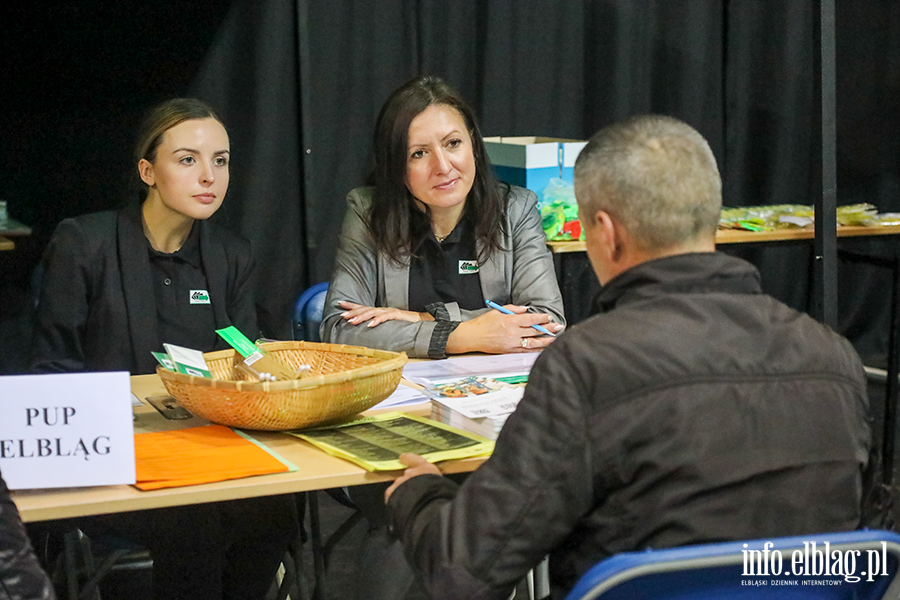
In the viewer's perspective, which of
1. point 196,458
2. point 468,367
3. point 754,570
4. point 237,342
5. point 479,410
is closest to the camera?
point 754,570

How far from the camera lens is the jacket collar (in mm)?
1113

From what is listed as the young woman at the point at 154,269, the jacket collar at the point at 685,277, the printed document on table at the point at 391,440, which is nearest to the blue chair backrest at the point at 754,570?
the jacket collar at the point at 685,277

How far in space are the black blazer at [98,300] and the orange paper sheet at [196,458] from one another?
74cm

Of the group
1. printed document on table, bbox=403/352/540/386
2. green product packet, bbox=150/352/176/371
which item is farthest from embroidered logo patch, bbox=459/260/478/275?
green product packet, bbox=150/352/176/371

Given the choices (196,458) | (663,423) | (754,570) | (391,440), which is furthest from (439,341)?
(754,570)

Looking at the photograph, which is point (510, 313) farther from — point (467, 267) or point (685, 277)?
point (685, 277)

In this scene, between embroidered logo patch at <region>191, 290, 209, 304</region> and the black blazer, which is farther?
embroidered logo patch at <region>191, 290, 209, 304</region>

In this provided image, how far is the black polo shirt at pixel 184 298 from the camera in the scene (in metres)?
2.32

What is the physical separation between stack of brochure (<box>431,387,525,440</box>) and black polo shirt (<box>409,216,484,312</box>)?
776mm

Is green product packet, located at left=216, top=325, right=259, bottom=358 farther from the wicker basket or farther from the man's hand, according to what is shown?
the man's hand

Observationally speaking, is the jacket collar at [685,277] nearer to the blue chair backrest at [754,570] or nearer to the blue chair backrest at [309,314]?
the blue chair backrest at [754,570]

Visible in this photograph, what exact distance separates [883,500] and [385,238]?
1464 millimetres
